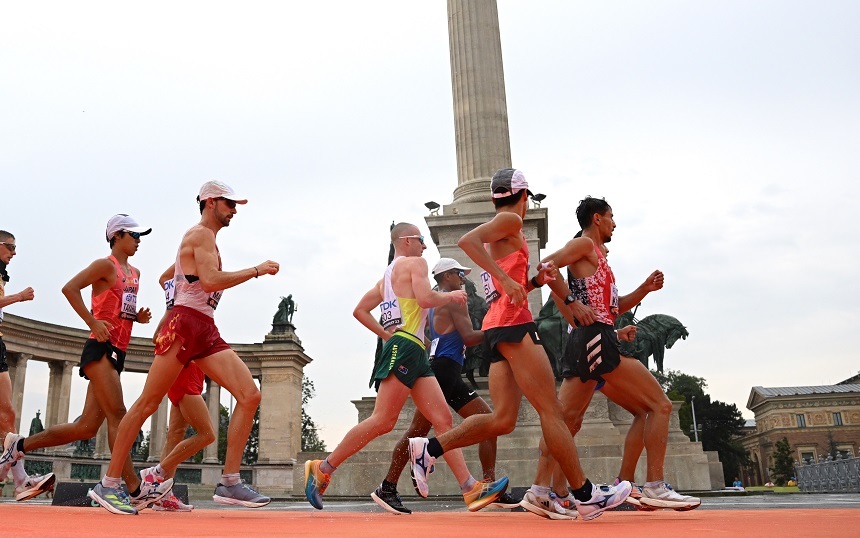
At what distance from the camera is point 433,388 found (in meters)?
6.66

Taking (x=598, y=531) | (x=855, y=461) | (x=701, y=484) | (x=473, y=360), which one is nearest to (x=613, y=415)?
(x=701, y=484)

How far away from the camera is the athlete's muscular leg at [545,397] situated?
220 inches

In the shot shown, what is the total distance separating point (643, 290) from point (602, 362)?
131 centimetres

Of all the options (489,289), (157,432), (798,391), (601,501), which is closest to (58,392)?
(157,432)

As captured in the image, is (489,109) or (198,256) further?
(489,109)

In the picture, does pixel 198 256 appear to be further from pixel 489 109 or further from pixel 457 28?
pixel 457 28

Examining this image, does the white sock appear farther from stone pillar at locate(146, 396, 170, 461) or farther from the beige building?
the beige building

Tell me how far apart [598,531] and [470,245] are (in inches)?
99.0

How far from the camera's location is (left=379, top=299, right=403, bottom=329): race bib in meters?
6.93

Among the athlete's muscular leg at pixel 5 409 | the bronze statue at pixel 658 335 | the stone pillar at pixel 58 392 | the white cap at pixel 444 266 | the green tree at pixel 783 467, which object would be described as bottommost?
the green tree at pixel 783 467

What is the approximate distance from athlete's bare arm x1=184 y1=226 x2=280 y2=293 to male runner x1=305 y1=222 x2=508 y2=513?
126 centimetres

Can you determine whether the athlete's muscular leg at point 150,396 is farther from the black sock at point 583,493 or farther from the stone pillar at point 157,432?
the stone pillar at point 157,432

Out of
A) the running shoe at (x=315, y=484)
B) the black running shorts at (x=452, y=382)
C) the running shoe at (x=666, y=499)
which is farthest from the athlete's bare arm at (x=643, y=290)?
the running shoe at (x=315, y=484)

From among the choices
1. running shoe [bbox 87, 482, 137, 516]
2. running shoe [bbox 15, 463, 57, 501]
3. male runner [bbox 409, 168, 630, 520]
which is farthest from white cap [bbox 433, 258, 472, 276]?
running shoe [bbox 15, 463, 57, 501]
